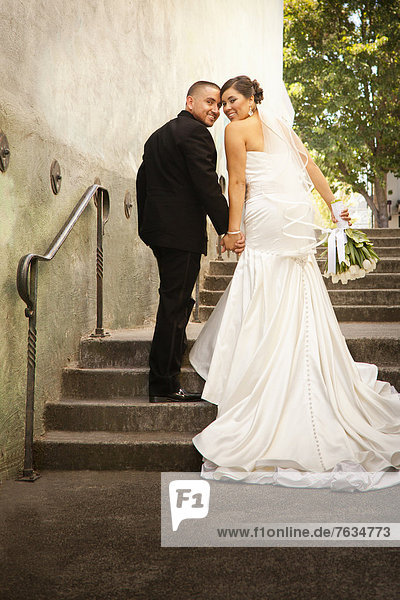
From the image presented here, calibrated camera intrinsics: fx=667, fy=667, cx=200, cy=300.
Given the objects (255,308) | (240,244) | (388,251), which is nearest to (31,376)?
(255,308)

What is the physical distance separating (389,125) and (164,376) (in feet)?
53.6

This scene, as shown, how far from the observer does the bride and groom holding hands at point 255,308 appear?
3307mm

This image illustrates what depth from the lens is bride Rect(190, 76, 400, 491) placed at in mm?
3217

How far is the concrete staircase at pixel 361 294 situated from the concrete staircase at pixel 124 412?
0.89m

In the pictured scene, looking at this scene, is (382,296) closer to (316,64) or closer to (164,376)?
(164,376)

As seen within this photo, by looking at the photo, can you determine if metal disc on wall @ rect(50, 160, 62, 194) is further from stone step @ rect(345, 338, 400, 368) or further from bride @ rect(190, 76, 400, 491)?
stone step @ rect(345, 338, 400, 368)

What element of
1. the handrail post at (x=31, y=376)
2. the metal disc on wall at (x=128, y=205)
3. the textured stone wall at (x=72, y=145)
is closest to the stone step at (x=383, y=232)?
the textured stone wall at (x=72, y=145)

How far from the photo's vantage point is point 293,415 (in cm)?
334

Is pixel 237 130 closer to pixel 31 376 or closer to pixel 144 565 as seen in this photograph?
pixel 31 376

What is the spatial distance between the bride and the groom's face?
0.25 feet

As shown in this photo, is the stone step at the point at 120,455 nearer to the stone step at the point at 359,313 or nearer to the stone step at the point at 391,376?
the stone step at the point at 391,376

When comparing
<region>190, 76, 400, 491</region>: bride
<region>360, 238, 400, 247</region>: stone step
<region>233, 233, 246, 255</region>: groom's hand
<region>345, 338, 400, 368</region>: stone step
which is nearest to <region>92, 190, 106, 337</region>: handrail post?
<region>190, 76, 400, 491</region>: bride

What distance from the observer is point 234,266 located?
7203mm

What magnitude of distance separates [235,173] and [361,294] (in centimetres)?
294
